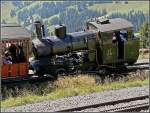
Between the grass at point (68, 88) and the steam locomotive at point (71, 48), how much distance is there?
1440 millimetres

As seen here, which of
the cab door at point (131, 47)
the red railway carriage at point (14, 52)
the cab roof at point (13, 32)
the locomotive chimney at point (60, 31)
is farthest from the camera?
the cab door at point (131, 47)

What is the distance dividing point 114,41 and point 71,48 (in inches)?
109

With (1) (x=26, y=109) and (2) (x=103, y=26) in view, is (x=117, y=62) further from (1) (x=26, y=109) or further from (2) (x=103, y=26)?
(1) (x=26, y=109)

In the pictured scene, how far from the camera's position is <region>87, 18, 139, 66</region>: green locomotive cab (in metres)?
24.2

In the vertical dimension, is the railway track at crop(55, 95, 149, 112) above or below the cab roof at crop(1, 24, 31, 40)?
below

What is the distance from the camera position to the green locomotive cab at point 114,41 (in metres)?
24.2

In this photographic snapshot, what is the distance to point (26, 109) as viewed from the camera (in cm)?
1456

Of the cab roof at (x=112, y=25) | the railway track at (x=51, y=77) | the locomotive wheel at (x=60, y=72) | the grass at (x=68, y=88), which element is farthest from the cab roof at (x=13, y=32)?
the cab roof at (x=112, y=25)

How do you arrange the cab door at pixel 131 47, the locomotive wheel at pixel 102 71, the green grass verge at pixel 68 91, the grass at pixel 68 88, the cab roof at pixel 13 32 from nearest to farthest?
the green grass verge at pixel 68 91 < the grass at pixel 68 88 < the cab roof at pixel 13 32 < the locomotive wheel at pixel 102 71 < the cab door at pixel 131 47

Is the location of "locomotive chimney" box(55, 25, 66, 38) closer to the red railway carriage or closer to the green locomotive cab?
the red railway carriage

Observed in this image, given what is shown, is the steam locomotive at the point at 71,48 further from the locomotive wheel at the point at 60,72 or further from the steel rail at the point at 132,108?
the steel rail at the point at 132,108

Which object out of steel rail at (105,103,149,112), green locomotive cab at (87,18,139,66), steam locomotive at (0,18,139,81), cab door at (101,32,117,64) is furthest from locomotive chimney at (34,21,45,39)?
steel rail at (105,103,149,112)

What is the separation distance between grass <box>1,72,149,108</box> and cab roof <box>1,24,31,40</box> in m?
2.66

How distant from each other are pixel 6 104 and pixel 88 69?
28.6 feet
